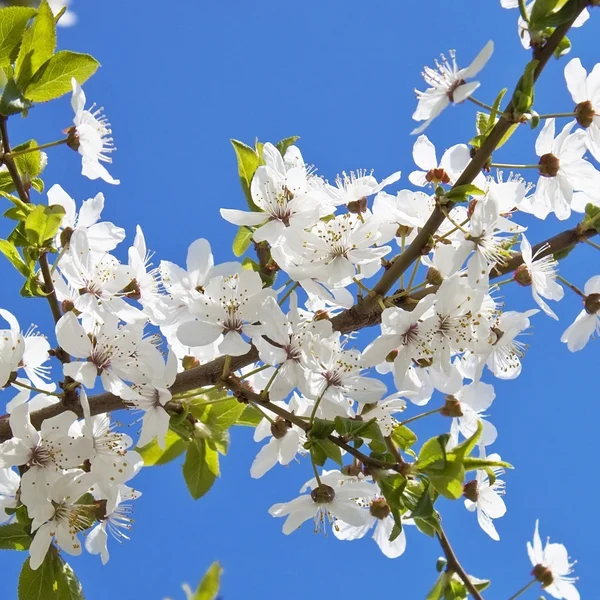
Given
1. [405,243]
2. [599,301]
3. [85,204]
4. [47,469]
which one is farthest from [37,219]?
[599,301]

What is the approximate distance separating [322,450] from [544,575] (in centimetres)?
137

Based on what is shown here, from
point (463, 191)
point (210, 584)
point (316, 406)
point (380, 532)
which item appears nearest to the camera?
point (210, 584)

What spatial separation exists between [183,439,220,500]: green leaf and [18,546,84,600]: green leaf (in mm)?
394

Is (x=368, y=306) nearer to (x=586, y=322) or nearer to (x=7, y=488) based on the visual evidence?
(x=586, y=322)

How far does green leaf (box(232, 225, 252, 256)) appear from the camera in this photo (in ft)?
6.96

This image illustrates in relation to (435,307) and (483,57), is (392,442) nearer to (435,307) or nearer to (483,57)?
(435,307)

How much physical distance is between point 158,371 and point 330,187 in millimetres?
664

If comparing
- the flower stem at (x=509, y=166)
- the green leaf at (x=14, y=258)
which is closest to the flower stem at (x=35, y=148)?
the green leaf at (x=14, y=258)

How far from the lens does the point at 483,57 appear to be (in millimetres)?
1708

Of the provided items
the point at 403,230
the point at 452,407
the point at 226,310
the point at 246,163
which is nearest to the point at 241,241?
the point at 246,163

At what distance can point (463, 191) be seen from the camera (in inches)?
67.0

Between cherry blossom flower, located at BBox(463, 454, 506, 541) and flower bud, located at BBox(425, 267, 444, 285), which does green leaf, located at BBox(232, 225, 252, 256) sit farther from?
cherry blossom flower, located at BBox(463, 454, 506, 541)

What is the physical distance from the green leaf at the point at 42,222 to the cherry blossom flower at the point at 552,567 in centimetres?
192

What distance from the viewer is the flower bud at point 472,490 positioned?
236 cm
